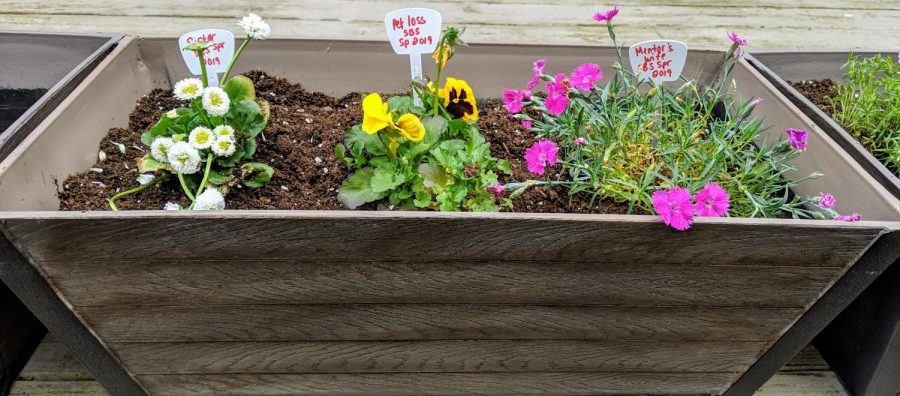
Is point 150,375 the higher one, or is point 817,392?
point 150,375

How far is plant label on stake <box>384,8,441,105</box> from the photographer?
113cm

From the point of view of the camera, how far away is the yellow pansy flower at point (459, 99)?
1.16 m

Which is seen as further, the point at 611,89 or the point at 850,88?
the point at 850,88

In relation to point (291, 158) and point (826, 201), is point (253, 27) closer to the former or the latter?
point (291, 158)

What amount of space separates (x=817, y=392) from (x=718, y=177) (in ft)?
2.10

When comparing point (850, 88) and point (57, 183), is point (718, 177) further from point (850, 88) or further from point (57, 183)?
point (57, 183)

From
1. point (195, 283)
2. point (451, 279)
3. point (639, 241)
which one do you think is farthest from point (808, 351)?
point (195, 283)

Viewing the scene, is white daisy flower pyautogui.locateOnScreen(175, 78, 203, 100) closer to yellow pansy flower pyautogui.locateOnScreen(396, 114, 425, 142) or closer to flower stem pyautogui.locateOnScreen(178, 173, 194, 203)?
flower stem pyautogui.locateOnScreen(178, 173, 194, 203)

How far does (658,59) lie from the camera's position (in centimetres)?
123

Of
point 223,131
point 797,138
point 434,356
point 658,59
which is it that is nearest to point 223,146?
point 223,131

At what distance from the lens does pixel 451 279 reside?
97cm

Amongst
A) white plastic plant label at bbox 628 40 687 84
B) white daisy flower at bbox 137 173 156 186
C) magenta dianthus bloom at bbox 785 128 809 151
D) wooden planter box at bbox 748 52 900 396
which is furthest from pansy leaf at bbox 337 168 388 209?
wooden planter box at bbox 748 52 900 396

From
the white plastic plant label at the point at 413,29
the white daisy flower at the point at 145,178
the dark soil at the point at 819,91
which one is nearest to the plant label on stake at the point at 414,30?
the white plastic plant label at the point at 413,29

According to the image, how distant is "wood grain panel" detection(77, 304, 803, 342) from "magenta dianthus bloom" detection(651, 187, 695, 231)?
24cm
